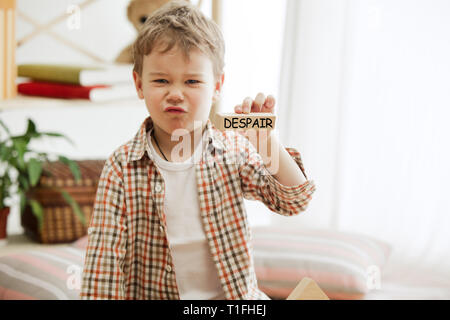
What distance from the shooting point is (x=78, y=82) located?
4.34 feet

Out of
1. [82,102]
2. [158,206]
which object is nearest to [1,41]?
[82,102]

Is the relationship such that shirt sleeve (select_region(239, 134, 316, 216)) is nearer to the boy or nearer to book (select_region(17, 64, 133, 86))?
the boy

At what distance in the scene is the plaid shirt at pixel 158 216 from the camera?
0.71m

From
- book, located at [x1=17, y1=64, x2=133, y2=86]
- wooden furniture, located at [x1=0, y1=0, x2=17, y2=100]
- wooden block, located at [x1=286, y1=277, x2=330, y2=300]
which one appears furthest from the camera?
book, located at [x1=17, y1=64, x2=133, y2=86]

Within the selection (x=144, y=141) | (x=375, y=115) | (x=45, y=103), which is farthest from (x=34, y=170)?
(x=375, y=115)

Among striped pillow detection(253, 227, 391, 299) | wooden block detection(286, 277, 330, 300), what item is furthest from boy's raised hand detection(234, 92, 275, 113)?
Result: striped pillow detection(253, 227, 391, 299)

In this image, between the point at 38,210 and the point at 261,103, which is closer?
the point at 261,103

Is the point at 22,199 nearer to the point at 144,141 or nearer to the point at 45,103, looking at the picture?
the point at 45,103

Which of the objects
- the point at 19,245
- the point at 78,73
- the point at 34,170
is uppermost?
the point at 78,73

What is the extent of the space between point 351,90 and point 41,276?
3.03 feet

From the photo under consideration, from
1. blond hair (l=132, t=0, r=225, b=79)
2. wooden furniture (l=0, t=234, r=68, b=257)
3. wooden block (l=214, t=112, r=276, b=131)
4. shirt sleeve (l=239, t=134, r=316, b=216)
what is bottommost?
wooden furniture (l=0, t=234, r=68, b=257)

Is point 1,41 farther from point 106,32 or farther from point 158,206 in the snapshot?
point 158,206

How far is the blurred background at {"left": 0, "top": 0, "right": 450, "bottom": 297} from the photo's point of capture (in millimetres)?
1310

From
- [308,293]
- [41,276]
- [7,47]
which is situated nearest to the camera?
[308,293]
